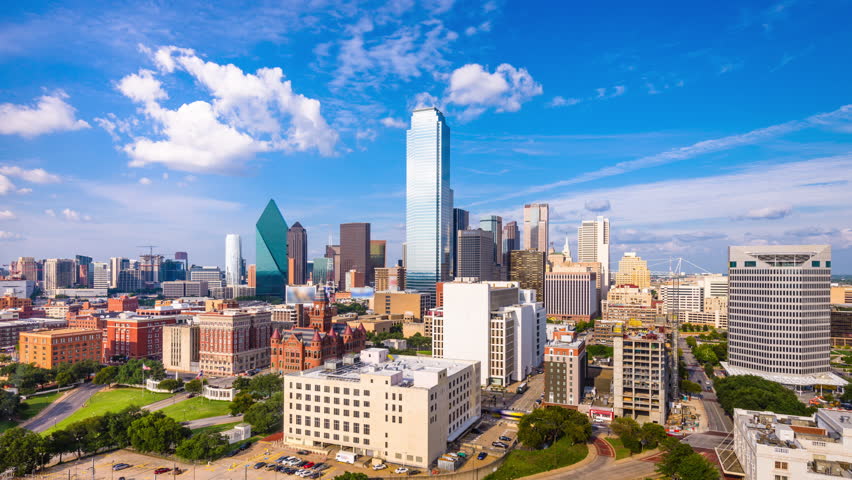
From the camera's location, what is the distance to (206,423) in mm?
87312

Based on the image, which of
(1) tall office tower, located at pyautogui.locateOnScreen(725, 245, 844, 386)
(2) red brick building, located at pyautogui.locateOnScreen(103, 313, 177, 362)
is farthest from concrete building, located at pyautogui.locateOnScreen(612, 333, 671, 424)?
(2) red brick building, located at pyautogui.locateOnScreen(103, 313, 177, 362)

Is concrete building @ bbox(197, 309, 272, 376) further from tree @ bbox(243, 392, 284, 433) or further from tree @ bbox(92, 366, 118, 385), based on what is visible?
tree @ bbox(243, 392, 284, 433)

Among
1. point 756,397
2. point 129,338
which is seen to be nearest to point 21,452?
point 129,338

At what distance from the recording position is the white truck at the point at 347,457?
6794 cm

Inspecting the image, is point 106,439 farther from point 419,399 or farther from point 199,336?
point 199,336

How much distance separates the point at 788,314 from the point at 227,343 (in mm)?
128230

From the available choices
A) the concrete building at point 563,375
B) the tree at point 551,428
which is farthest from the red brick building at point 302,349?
the tree at point 551,428

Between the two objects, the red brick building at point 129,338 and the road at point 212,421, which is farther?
the red brick building at point 129,338

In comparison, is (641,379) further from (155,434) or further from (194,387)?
(194,387)

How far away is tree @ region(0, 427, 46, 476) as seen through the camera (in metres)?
63.1

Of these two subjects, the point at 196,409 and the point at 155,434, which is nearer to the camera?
the point at 155,434

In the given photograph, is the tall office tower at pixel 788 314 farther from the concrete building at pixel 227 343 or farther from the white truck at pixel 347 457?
the concrete building at pixel 227 343

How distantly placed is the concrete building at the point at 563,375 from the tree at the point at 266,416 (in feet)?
155

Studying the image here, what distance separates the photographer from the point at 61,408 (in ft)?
328
